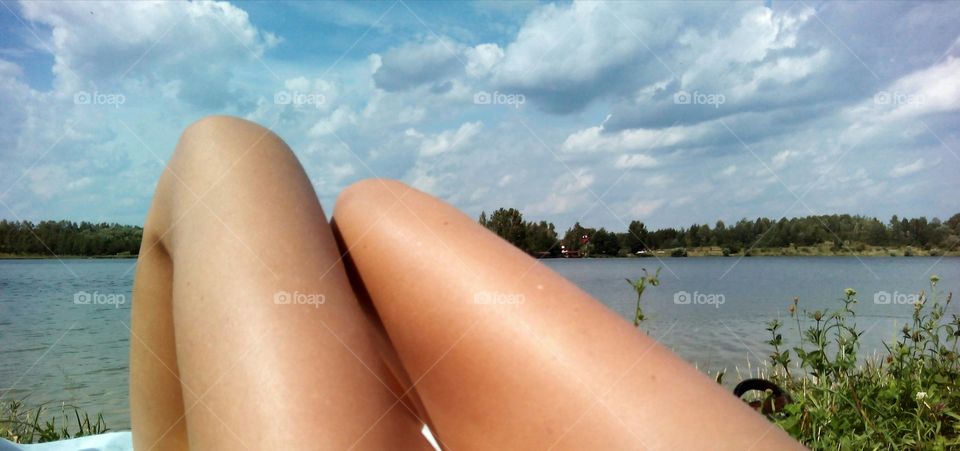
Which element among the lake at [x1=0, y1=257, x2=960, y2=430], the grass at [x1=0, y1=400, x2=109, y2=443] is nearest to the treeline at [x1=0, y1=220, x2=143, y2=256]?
the lake at [x1=0, y1=257, x2=960, y2=430]

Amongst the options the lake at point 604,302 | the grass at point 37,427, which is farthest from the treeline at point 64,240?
the grass at point 37,427

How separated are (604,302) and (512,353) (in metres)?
0.28

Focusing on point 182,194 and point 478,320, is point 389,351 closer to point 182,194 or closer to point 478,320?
point 478,320

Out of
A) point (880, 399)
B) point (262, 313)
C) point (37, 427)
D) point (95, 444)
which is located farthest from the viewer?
point (37, 427)

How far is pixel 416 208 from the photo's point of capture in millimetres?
1351

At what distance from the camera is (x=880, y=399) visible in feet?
8.95

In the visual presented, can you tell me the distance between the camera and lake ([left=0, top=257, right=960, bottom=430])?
5.46 m

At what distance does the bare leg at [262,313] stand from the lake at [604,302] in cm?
72

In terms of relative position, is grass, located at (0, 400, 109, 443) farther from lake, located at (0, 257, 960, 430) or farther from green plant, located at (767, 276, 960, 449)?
green plant, located at (767, 276, 960, 449)

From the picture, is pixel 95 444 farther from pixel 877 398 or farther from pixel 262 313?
pixel 877 398

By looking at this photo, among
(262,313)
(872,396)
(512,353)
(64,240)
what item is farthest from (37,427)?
(64,240)

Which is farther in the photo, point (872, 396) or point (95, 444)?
point (872, 396)

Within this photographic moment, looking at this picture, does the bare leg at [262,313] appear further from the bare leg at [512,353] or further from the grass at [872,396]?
the grass at [872,396]

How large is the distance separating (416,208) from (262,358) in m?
0.45
